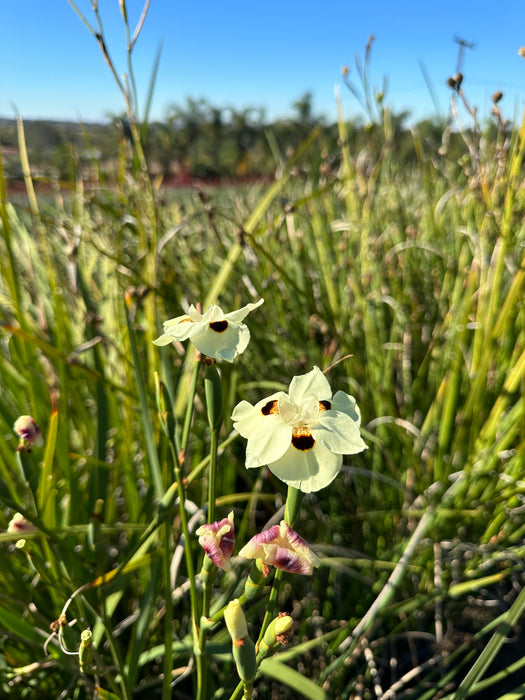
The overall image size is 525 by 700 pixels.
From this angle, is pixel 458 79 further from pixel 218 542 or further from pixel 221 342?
pixel 218 542

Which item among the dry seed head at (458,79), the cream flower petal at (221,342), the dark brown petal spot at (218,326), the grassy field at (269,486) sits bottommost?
the grassy field at (269,486)

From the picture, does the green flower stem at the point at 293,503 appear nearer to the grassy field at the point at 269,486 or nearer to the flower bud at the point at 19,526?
the grassy field at the point at 269,486

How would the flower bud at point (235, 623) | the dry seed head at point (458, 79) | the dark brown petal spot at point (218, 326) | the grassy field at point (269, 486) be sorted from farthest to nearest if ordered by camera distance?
the dry seed head at point (458, 79)
the grassy field at point (269, 486)
the dark brown petal spot at point (218, 326)
the flower bud at point (235, 623)

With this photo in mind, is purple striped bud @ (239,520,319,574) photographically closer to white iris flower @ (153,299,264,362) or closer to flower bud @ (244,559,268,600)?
flower bud @ (244,559,268,600)

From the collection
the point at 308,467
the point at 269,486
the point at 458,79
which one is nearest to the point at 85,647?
the point at 308,467

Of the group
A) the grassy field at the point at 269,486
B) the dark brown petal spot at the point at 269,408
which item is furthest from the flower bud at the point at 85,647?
the dark brown petal spot at the point at 269,408

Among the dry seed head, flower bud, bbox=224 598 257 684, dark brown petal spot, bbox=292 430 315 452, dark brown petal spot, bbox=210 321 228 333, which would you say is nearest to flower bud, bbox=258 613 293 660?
flower bud, bbox=224 598 257 684
